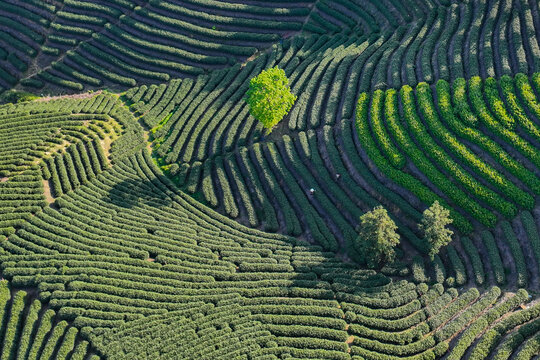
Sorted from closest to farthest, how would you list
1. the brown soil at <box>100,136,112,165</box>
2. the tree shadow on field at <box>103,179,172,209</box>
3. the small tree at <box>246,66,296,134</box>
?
1. the tree shadow on field at <box>103,179,172,209</box>
2. the small tree at <box>246,66,296,134</box>
3. the brown soil at <box>100,136,112,165</box>

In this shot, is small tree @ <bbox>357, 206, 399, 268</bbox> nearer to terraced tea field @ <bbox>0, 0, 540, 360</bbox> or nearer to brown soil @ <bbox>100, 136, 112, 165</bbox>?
terraced tea field @ <bbox>0, 0, 540, 360</bbox>

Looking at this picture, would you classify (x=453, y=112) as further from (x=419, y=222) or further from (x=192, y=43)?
(x=192, y=43)

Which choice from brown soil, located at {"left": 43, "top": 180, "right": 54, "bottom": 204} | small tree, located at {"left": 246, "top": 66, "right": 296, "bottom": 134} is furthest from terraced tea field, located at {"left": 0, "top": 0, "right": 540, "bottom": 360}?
Answer: small tree, located at {"left": 246, "top": 66, "right": 296, "bottom": 134}

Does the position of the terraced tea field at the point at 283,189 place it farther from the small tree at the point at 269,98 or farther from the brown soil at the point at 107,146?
the small tree at the point at 269,98

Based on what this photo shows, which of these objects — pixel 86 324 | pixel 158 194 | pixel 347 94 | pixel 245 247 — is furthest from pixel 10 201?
pixel 347 94

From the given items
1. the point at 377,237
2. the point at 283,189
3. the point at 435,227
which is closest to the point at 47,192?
the point at 283,189

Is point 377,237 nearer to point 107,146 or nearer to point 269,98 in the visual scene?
point 269,98
